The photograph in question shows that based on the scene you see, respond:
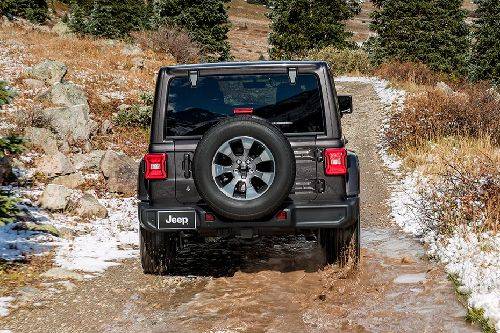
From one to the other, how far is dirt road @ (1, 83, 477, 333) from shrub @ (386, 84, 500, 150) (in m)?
7.00

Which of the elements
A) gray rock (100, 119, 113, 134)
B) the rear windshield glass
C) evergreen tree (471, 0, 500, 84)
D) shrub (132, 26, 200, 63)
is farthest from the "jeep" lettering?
→ evergreen tree (471, 0, 500, 84)

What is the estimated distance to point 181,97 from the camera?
5.71 m

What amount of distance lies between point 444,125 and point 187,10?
70.0 ft

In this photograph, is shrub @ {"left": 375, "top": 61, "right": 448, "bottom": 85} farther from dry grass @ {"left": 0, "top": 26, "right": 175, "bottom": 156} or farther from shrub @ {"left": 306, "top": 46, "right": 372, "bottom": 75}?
dry grass @ {"left": 0, "top": 26, "right": 175, "bottom": 156}

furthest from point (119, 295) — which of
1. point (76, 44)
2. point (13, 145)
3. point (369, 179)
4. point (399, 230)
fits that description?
point (76, 44)

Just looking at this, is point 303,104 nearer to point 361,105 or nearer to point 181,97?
point 181,97

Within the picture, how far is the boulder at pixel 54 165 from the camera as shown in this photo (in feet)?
34.9

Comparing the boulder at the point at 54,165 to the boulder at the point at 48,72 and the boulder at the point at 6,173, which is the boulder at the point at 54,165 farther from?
the boulder at the point at 48,72

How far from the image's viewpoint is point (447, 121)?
1424cm

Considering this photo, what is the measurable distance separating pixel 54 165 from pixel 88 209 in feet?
7.84

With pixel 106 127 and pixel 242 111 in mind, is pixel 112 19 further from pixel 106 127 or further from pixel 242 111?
pixel 242 111

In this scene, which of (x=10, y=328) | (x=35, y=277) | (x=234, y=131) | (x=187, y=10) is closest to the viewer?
(x=10, y=328)

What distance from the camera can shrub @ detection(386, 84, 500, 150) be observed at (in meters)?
13.6

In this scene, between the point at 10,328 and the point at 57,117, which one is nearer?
the point at 10,328
